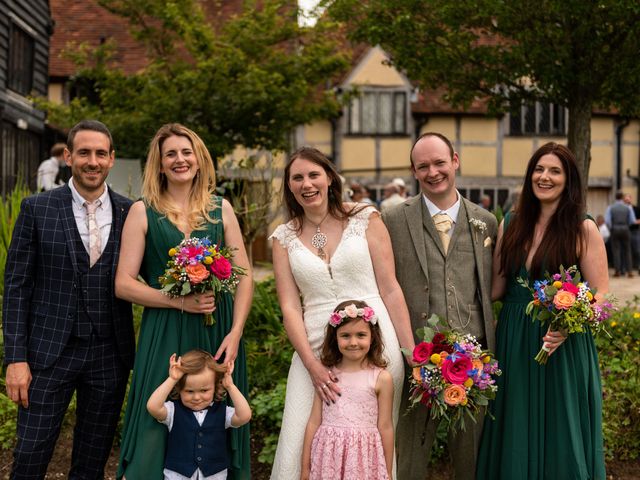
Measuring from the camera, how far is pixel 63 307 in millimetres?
4207

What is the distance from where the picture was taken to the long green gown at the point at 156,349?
412 cm

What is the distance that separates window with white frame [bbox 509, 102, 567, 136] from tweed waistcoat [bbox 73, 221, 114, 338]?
832 inches

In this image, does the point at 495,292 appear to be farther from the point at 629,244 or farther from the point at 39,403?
the point at 629,244

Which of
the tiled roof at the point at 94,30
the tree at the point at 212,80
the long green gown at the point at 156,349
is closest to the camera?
the long green gown at the point at 156,349

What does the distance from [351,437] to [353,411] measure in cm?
14

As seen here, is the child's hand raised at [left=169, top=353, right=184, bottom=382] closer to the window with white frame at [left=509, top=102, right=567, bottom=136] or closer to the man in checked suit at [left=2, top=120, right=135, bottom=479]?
the man in checked suit at [left=2, top=120, right=135, bottom=479]

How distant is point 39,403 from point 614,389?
423cm

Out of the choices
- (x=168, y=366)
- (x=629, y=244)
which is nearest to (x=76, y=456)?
(x=168, y=366)

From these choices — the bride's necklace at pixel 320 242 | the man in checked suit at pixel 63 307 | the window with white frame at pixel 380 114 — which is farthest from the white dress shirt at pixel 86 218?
the window with white frame at pixel 380 114

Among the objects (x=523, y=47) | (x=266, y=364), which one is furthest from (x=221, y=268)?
(x=523, y=47)

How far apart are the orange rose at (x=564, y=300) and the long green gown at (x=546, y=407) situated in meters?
0.41

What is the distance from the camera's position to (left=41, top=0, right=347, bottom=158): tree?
1592 cm

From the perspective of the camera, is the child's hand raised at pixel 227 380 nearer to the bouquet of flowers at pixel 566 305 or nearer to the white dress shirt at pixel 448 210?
the white dress shirt at pixel 448 210

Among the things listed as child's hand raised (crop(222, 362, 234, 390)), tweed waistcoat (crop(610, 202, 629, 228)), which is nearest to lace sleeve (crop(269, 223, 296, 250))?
child's hand raised (crop(222, 362, 234, 390))
